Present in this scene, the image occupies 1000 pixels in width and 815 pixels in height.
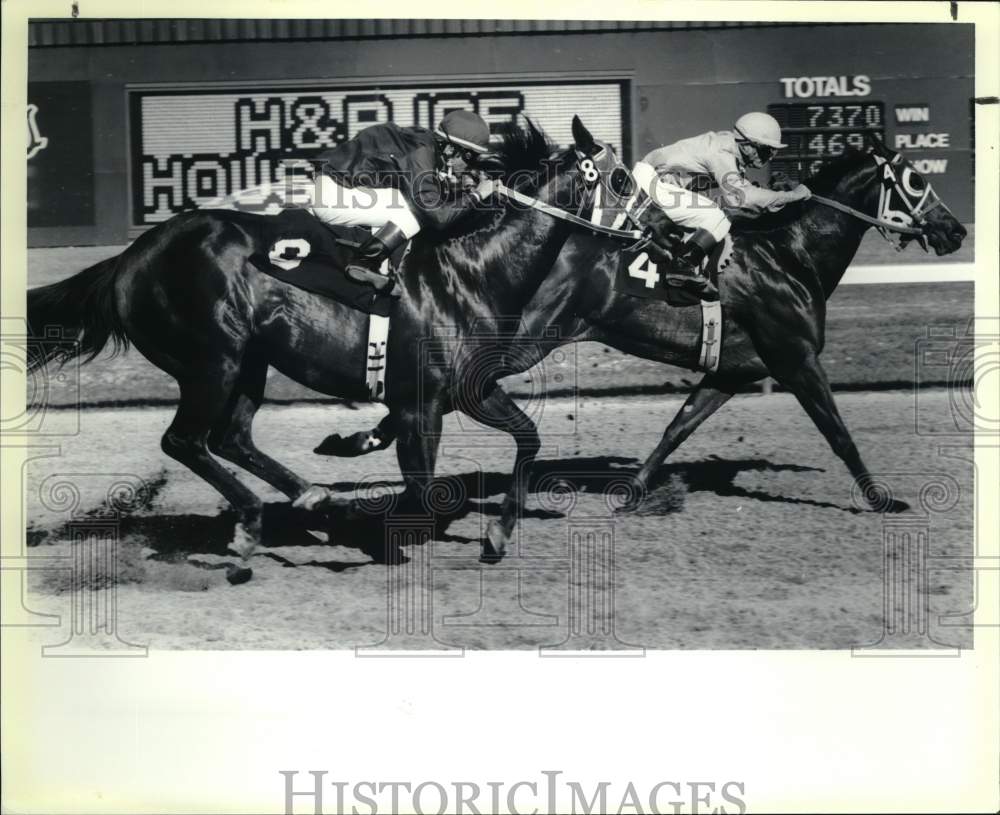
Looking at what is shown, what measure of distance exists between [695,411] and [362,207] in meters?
1.95

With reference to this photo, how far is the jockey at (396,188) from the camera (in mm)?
6480

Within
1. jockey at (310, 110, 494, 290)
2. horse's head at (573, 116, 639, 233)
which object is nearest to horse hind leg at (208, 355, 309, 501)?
jockey at (310, 110, 494, 290)

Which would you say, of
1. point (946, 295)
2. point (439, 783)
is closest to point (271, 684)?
point (439, 783)

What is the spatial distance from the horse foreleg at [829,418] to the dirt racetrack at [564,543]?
0.18ft

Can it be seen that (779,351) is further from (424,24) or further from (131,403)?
(131,403)

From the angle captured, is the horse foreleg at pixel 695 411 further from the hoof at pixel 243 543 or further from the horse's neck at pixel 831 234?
the hoof at pixel 243 543

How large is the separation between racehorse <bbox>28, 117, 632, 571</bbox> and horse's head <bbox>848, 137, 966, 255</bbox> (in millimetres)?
1454

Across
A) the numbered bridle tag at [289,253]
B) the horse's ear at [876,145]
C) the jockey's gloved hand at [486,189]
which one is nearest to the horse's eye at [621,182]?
the jockey's gloved hand at [486,189]

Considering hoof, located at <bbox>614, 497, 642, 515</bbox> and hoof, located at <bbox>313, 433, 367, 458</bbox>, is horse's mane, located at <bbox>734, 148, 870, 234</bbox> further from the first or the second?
hoof, located at <bbox>313, 433, 367, 458</bbox>

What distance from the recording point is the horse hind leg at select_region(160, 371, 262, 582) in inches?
258

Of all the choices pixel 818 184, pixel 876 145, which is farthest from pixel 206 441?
pixel 876 145

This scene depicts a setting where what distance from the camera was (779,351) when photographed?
6.80 meters

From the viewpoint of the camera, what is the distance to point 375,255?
21.2ft

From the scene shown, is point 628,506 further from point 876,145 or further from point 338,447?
point 876,145
